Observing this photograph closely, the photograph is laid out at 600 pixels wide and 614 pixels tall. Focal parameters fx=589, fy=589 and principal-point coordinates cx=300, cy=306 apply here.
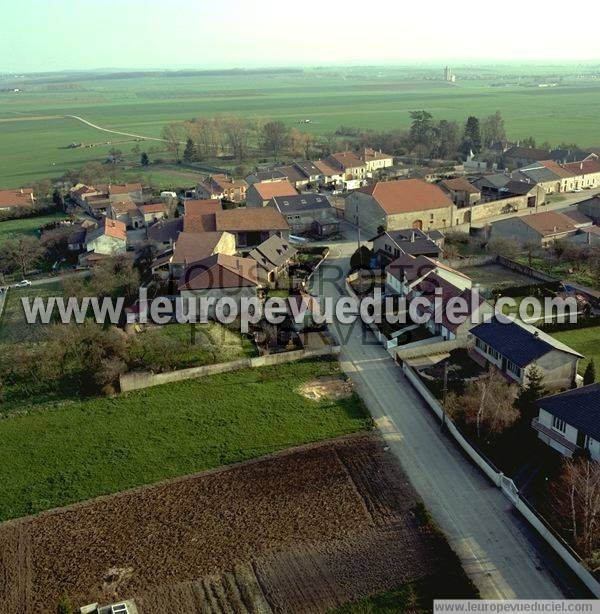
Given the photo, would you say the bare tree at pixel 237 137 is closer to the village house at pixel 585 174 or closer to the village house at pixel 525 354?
the village house at pixel 585 174

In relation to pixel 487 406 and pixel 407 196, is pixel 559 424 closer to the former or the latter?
pixel 487 406

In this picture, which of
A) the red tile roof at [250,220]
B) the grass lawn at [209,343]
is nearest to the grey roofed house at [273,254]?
the red tile roof at [250,220]

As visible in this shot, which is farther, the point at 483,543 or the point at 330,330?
the point at 330,330

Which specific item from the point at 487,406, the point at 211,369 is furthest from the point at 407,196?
the point at 487,406

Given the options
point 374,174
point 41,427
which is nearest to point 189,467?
point 41,427

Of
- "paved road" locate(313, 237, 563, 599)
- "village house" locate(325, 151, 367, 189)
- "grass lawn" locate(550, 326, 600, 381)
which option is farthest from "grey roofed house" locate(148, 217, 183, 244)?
"village house" locate(325, 151, 367, 189)

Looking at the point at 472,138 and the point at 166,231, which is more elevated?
the point at 472,138

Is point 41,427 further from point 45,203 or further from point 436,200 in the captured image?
point 45,203
